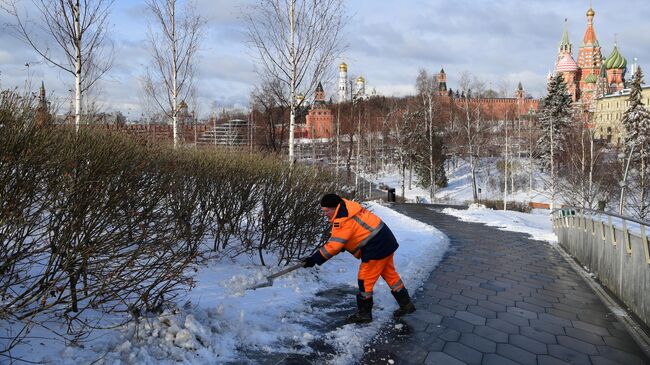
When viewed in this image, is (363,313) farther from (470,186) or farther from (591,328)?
(470,186)

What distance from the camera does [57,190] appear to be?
338 cm

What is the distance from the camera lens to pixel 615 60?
→ 316ft

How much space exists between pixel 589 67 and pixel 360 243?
4489 inches

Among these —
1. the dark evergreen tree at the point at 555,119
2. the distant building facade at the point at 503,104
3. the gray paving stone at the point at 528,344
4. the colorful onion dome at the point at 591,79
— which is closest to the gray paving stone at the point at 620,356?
A: the gray paving stone at the point at 528,344

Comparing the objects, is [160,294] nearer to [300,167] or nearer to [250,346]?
[250,346]

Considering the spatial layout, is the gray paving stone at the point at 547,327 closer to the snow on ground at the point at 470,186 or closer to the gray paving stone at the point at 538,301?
the gray paving stone at the point at 538,301

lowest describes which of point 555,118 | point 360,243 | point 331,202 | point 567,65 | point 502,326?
point 502,326

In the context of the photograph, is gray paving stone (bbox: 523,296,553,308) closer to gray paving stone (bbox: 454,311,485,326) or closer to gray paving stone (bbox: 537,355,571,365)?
gray paving stone (bbox: 454,311,485,326)

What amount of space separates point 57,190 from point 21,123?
55 centimetres

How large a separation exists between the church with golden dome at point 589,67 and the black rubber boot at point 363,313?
10193cm

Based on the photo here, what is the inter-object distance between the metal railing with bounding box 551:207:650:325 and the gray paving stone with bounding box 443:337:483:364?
242 cm

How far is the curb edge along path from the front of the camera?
4.61 m

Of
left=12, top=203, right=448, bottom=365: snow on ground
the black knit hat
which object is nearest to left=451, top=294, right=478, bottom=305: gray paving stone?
left=12, top=203, right=448, bottom=365: snow on ground

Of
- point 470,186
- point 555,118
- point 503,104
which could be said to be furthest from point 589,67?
point 470,186
